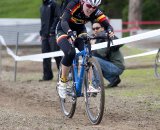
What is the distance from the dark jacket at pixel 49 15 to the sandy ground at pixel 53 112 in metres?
1.33

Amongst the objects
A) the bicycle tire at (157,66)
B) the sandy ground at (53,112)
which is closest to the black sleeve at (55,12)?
the sandy ground at (53,112)

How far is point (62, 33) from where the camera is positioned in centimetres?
821

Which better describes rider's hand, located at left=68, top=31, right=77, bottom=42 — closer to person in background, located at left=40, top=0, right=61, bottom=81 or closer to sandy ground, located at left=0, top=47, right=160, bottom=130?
sandy ground, located at left=0, top=47, right=160, bottom=130

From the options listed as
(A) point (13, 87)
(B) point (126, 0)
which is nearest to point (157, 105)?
(A) point (13, 87)

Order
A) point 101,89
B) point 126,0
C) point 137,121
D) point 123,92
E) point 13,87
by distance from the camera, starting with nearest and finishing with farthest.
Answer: point 101,89
point 137,121
point 123,92
point 13,87
point 126,0

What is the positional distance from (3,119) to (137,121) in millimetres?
1852

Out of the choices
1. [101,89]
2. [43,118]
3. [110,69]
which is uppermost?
[101,89]

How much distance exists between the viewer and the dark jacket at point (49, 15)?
13.3 meters

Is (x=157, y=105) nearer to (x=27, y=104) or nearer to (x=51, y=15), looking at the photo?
(x=27, y=104)

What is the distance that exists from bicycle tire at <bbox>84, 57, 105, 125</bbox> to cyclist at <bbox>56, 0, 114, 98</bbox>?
0.41 m

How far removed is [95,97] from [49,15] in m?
5.90

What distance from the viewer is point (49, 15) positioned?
13.3 m

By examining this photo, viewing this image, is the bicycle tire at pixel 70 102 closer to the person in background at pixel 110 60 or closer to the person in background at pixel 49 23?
the person in background at pixel 110 60

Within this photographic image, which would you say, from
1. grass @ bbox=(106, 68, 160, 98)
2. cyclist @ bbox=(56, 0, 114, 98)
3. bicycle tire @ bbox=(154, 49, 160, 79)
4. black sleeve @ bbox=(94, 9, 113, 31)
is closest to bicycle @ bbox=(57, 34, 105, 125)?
cyclist @ bbox=(56, 0, 114, 98)
